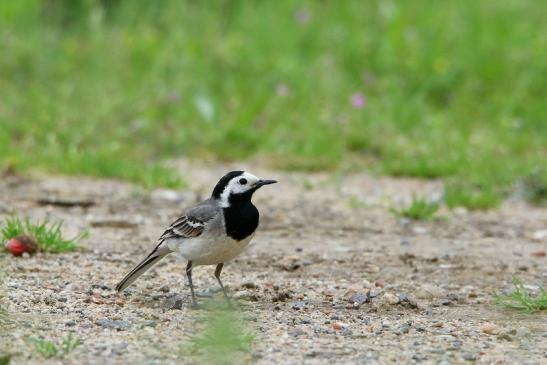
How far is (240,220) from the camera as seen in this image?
6441 millimetres

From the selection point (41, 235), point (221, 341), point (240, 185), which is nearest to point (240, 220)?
point (240, 185)

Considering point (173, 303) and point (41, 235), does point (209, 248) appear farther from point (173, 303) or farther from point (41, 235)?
point (41, 235)

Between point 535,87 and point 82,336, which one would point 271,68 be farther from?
point 82,336

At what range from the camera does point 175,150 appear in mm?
11391

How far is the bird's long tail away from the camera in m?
6.52

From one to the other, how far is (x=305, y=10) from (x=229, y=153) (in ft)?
9.73

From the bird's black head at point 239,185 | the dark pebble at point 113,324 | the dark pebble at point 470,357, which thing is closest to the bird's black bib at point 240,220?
the bird's black head at point 239,185

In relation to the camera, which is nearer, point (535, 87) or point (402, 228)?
point (402, 228)

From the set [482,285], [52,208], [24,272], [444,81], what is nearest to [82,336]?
[24,272]

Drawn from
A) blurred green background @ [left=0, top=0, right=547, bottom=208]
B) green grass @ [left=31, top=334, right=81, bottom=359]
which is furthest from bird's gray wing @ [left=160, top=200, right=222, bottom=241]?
blurred green background @ [left=0, top=0, right=547, bottom=208]

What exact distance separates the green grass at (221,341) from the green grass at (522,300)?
166 centimetres

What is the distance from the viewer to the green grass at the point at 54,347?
4988mm

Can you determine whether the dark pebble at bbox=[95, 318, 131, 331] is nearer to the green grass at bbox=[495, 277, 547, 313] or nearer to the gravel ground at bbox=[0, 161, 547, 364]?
the gravel ground at bbox=[0, 161, 547, 364]

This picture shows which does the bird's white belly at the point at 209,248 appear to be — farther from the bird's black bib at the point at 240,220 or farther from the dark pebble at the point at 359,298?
the dark pebble at the point at 359,298
